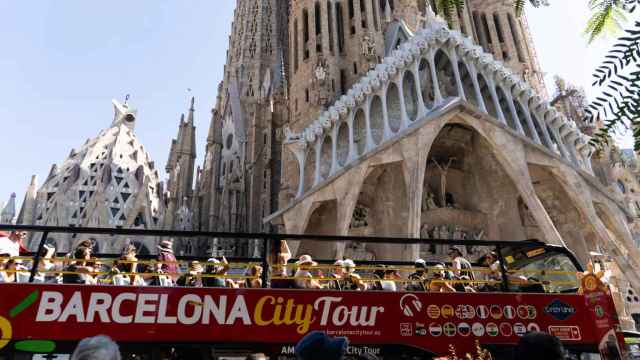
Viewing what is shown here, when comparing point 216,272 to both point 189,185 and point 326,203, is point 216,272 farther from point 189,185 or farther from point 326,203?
point 189,185

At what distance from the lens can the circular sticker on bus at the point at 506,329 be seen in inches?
229

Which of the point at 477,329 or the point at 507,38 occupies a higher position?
the point at 507,38

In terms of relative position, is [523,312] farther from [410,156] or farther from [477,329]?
[410,156]

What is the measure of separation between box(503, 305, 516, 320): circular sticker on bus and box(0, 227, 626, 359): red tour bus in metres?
0.01

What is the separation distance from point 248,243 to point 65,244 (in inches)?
550

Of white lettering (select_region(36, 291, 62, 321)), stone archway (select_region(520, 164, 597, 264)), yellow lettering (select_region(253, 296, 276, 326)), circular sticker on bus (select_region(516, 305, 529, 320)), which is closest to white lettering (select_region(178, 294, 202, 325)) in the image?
yellow lettering (select_region(253, 296, 276, 326))

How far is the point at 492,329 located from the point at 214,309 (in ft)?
11.7

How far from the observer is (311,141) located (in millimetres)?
25453

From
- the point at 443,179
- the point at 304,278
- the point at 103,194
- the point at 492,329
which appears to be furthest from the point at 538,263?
the point at 103,194

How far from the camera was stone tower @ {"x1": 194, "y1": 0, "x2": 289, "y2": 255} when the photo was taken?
33.6 m

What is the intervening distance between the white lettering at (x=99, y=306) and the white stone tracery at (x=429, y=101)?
1721 centimetres

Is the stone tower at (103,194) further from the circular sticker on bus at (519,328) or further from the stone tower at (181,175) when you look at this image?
the circular sticker on bus at (519,328)

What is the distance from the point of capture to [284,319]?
17.8 ft

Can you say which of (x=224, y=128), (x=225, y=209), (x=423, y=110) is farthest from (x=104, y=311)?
(x=224, y=128)
